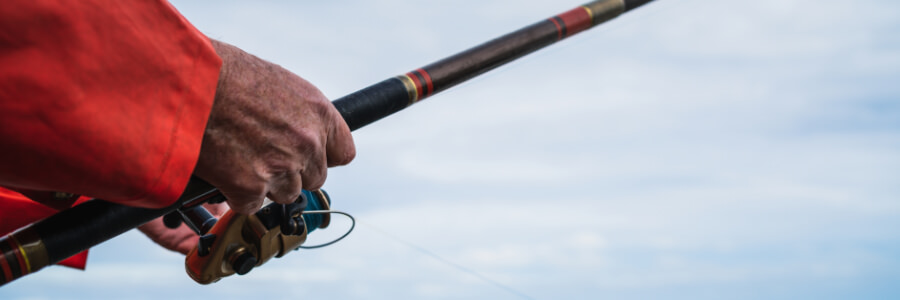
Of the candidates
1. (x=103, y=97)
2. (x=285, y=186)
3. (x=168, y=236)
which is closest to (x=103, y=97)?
(x=103, y=97)

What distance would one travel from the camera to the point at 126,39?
1021 mm

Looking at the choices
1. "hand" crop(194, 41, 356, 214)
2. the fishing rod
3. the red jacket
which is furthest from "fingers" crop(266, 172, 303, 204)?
the red jacket

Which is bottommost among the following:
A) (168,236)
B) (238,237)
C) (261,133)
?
(168,236)

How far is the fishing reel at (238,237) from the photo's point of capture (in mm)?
1808

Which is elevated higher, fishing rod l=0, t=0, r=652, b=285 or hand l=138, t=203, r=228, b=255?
fishing rod l=0, t=0, r=652, b=285

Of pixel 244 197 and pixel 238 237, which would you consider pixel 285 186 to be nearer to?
pixel 244 197

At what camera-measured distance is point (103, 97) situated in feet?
3.26

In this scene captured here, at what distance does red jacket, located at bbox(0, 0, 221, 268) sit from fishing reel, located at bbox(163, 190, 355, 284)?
677 mm

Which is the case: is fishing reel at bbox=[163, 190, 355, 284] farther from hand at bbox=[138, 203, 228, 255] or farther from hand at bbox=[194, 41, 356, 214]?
hand at bbox=[138, 203, 228, 255]

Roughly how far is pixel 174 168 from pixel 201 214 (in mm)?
858

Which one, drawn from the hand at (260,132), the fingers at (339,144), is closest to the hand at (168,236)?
the fingers at (339,144)

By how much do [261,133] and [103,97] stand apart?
0.31 meters

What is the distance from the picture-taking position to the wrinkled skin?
1207 mm

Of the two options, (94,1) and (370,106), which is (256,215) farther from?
(94,1)
